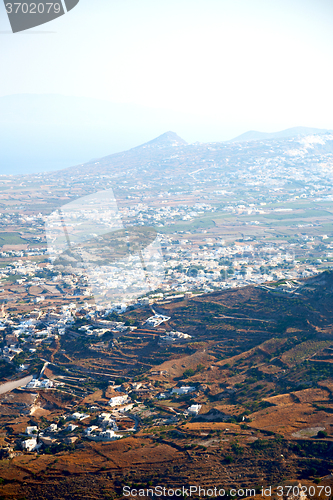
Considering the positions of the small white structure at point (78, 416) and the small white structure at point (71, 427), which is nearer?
the small white structure at point (71, 427)

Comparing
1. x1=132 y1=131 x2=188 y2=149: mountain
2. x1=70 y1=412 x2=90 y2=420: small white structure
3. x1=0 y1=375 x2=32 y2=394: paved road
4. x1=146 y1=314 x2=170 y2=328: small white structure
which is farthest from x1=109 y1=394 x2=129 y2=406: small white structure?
x1=132 y1=131 x2=188 y2=149: mountain

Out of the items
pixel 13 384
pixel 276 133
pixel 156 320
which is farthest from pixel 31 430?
pixel 276 133

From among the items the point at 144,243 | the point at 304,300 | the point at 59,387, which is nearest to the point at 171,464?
the point at 59,387

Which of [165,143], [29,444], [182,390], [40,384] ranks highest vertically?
[165,143]

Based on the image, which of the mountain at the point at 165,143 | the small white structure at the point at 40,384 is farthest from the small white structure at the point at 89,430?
the mountain at the point at 165,143

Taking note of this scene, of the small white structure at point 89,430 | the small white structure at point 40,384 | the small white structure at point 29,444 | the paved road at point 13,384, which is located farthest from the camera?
the paved road at point 13,384

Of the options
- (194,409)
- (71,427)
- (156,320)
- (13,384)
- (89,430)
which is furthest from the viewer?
(156,320)

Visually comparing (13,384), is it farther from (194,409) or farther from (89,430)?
(194,409)

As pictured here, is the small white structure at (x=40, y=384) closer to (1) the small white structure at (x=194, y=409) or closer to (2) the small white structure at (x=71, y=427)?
(2) the small white structure at (x=71, y=427)

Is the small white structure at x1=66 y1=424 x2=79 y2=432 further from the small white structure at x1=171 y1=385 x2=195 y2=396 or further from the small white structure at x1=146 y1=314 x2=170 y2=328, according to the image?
the small white structure at x1=146 y1=314 x2=170 y2=328
